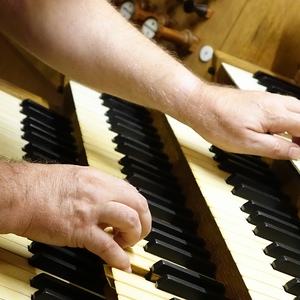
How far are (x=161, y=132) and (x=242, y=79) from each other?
0.92ft

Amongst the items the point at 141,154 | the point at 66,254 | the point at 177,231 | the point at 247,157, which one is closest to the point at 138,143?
the point at 141,154

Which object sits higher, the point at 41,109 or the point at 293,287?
the point at 293,287

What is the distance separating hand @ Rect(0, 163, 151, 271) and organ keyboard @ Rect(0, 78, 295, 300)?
6 centimetres

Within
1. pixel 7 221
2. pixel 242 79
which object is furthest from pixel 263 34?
pixel 7 221

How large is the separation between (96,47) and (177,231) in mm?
529

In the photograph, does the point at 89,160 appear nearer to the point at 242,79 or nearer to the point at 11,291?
the point at 11,291

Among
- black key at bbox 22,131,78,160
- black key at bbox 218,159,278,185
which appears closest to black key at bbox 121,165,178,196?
black key at bbox 218,159,278,185

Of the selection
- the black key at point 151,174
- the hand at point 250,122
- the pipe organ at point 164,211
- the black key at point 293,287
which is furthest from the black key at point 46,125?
the black key at point 293,287

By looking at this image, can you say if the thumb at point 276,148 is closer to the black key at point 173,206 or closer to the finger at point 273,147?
the finger at point 273,147

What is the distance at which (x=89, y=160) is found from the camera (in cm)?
133

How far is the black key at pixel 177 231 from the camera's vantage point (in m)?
1.17

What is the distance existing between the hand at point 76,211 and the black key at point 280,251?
0.25 metres

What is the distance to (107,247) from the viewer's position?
990 millimetres

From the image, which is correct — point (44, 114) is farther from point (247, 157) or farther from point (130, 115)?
point (247, 157)
